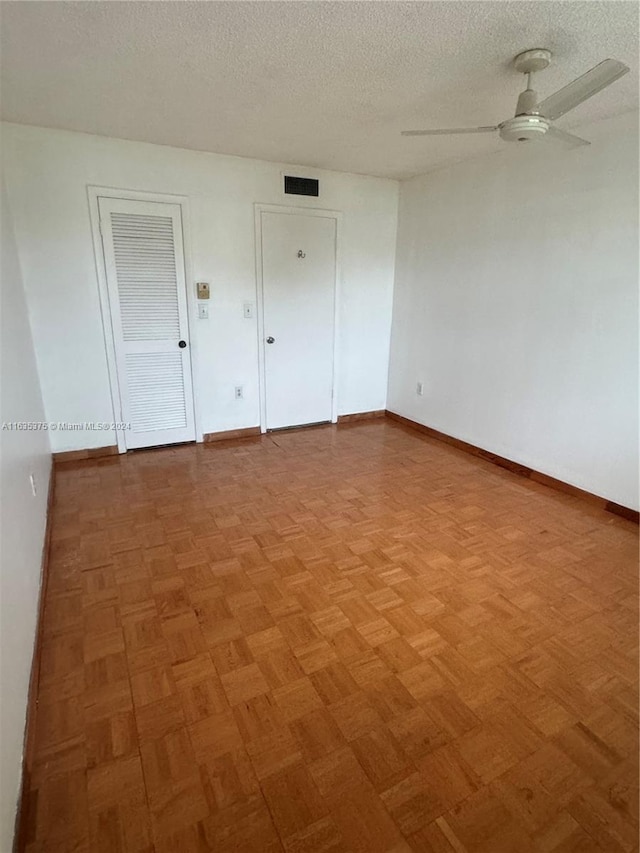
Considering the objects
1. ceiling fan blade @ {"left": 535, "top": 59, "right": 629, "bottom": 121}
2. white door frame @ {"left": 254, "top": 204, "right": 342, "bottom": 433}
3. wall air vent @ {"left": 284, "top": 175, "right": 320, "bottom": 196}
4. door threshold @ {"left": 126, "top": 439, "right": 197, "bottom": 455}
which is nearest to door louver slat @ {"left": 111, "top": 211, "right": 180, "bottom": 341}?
white door frame @ {"left": 254, "top": 204, "right": 342, "bottom": 433}

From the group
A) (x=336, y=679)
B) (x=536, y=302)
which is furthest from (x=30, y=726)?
(x=536, y=302)

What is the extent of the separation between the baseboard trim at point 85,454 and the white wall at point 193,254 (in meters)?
0.05

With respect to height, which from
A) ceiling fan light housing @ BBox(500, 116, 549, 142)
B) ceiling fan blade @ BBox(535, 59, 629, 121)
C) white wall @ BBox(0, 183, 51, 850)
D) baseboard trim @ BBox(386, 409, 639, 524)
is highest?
ceiling fan blade @ BBox(535, 59, 629, 121)

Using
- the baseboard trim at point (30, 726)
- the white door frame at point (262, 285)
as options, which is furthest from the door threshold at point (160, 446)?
the baseboard trim at point (30, 726)

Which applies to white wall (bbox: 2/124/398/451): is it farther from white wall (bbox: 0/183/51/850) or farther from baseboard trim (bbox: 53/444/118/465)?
white wall (bbox: 0/183/51/850)

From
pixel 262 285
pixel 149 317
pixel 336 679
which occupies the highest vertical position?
pixel 262 285

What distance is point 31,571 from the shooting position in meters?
1.76

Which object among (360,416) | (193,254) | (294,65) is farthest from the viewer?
(360,416)

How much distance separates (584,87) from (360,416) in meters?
3.31

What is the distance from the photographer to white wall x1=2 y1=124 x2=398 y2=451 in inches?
117

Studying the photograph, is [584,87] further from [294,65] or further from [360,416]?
[360,416]

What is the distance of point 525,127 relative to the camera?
1.88 meters

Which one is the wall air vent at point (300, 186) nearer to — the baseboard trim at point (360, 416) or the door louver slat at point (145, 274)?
the door louver slat at point (145, 274)

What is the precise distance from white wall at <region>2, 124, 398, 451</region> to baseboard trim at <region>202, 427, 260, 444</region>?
0.21 feet
